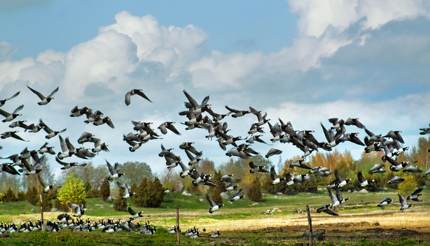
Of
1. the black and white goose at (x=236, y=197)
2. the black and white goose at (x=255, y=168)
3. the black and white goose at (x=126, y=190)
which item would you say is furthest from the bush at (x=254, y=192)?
the black and white goose at (x=255, y=168)

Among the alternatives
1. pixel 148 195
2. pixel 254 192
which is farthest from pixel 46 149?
pixel 254 192

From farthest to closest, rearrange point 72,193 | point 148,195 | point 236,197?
point 148,195, point 72,193, point 236,197

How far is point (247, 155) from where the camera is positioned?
1139 inches

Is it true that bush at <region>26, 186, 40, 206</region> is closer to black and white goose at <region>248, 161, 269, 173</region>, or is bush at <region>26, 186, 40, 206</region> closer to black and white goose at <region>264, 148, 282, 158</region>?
black and white goose at <region>248, 161, 269, 173</region>

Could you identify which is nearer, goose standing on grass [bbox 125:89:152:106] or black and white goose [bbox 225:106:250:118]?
goose standing on grass [bbox 125:89:152:106]

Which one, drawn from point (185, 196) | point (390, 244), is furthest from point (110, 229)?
point (185, 196)

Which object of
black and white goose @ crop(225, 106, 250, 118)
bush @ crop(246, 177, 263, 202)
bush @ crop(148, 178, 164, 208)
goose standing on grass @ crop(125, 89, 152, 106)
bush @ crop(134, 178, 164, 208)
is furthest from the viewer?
bush @ crop(246, 177, 263, 202)

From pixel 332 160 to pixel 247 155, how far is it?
128 m

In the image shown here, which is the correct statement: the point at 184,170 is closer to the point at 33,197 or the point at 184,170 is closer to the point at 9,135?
the point at 9,135

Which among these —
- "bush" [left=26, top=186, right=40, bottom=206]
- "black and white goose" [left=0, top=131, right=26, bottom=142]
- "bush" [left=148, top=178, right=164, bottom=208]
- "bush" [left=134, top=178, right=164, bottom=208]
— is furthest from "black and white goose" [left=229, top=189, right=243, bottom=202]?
"bush" [left=26, top=186, right=40, bottom=206]

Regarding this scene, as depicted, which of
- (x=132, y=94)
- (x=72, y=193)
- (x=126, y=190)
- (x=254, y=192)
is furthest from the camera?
(x=254, y=192)

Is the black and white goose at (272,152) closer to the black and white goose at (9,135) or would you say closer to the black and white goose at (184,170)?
the black and white goose at (184,170)

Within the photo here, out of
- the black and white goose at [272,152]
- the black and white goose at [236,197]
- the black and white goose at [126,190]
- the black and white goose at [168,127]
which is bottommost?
the black and white goose at [236,197]

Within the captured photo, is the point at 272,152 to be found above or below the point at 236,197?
above
